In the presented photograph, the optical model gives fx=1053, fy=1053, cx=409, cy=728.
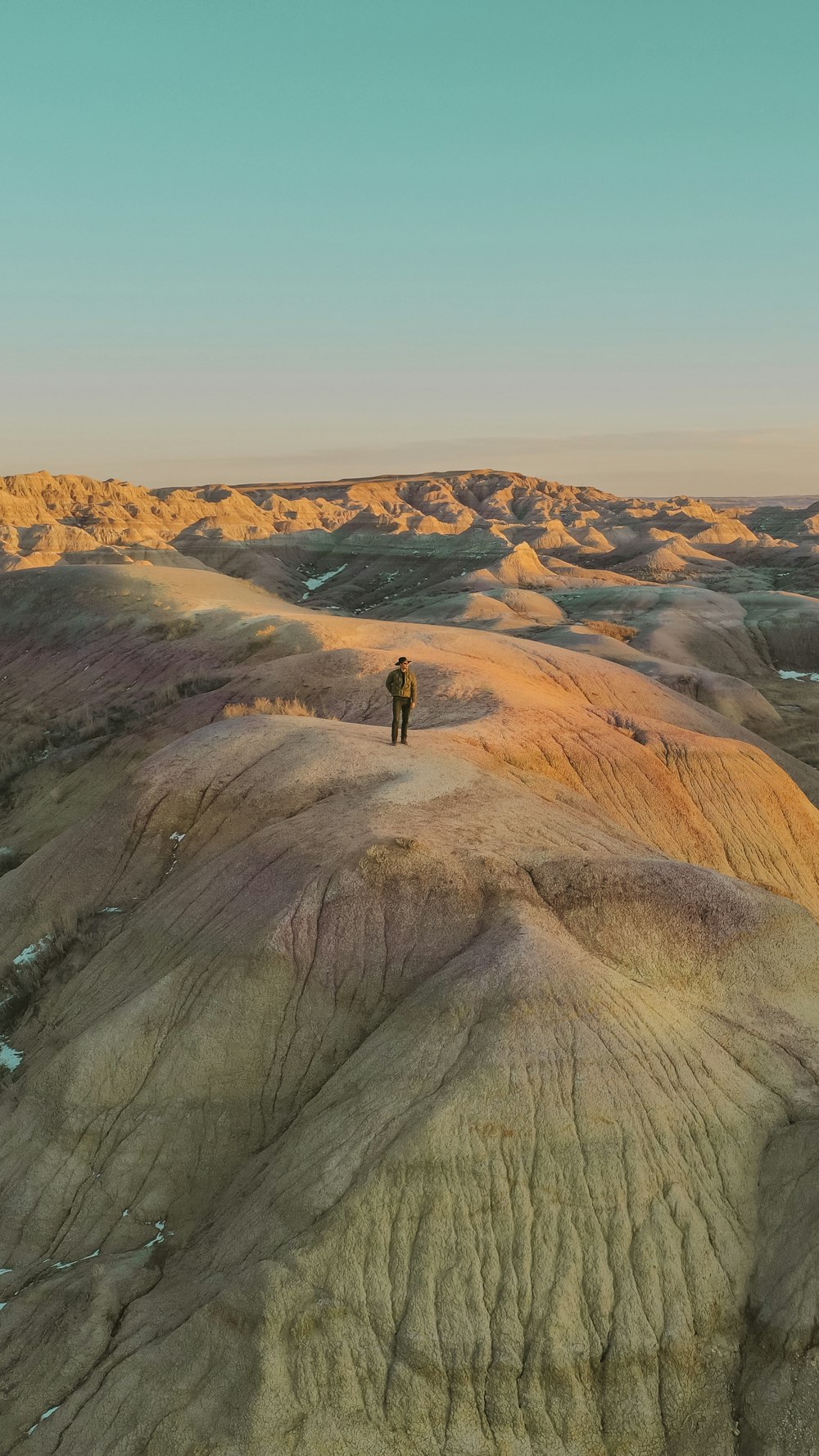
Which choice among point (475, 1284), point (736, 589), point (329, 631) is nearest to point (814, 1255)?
point (475, 1284)

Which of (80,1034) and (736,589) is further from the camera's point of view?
(736,589)

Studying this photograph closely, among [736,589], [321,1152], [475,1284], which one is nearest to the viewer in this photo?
[475,1284]

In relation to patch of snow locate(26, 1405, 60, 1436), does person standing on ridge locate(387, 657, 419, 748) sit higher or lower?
higher

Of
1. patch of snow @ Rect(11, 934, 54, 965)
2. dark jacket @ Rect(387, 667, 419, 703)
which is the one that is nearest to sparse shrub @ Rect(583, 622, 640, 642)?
dark jacket @ Rect(387, 667, 419, 703)

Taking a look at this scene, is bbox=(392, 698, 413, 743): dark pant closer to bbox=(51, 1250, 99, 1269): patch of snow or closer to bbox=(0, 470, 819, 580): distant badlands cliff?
bbox=(51, 1250, 99, 1269): patch of snow

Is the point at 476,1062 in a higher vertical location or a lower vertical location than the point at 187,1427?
higher

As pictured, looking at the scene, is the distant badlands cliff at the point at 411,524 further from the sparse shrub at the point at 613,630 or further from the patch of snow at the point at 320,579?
the sparse shrub at the point at 613,630

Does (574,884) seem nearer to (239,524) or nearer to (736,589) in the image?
(736,589)
